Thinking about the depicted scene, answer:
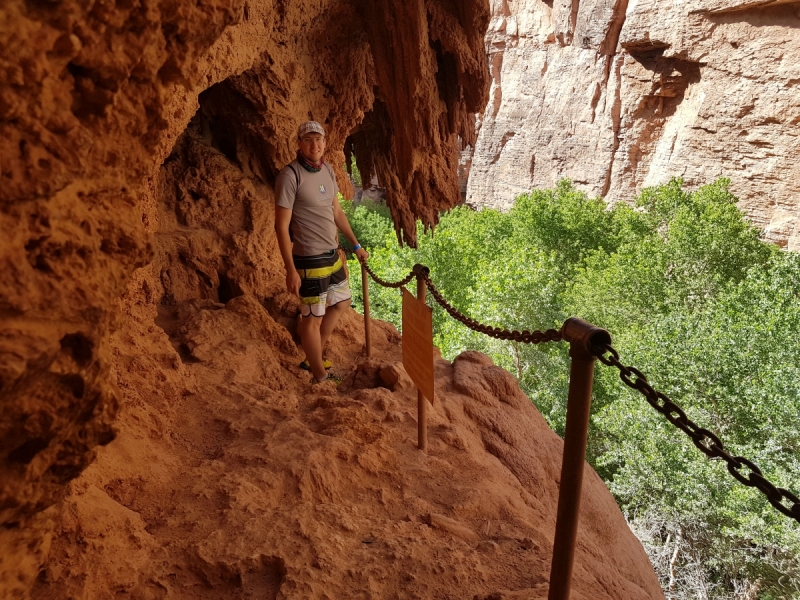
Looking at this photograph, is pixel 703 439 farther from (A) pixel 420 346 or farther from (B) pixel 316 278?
(B) pixel 316 278

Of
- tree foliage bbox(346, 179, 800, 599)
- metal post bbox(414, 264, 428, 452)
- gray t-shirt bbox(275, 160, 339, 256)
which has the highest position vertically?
gray t-shirt bbox(275, 160, 339, 256)

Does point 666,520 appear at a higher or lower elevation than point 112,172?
lower

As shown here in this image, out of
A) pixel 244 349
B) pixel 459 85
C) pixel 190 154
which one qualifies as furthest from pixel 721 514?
pixel 190 154

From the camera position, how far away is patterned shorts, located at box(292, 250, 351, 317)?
4316 mm

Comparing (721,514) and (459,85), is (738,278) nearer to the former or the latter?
(721,514)

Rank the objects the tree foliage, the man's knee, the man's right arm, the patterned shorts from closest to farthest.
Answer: the man's right arm < the patterned shorts < the man's knee < the tree foliage

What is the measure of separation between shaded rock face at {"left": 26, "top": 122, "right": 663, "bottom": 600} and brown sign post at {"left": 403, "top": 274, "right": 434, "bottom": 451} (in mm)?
279

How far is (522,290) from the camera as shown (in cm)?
1634

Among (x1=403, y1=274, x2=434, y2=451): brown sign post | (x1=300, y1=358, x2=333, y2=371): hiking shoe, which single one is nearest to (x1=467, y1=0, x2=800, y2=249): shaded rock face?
(x1=300, y1=358, x2=333, y2=371): hiking shoe

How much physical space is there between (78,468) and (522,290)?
15.3 m

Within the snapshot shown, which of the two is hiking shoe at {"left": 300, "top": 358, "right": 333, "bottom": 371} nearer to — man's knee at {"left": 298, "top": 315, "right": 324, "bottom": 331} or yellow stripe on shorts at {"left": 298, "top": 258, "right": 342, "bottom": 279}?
man's knee at {"left": 298, "top": 315, "right": 324, "bottom": 331}

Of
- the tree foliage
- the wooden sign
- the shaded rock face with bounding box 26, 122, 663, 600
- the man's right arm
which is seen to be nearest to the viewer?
the shaded rock face with bounding box 26, 122, 663, 600

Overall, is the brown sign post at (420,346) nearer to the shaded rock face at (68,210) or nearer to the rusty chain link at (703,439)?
the rusty chain link at (703,439)

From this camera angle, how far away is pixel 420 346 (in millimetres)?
3264
